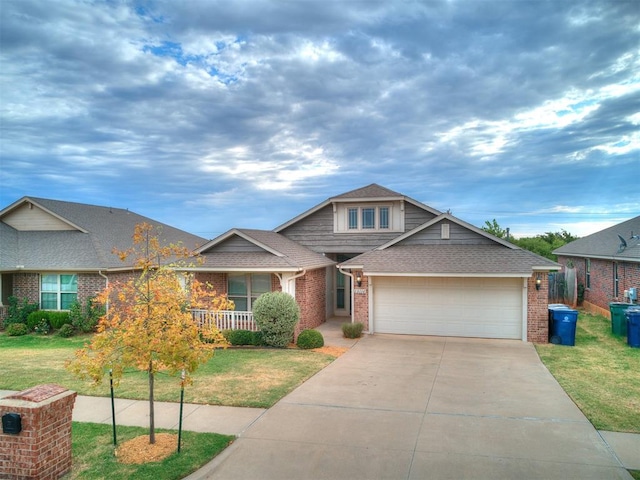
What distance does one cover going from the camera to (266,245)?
17.1 metres

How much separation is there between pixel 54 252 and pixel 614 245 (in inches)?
969

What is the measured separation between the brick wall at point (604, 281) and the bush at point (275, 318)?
44.5ft

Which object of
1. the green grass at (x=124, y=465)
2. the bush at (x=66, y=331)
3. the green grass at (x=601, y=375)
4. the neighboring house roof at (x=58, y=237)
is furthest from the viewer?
the neighboring house roof at (x=58, y=237)

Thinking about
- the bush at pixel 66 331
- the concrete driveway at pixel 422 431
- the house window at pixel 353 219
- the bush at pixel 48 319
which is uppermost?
the house window at pixel 353 219

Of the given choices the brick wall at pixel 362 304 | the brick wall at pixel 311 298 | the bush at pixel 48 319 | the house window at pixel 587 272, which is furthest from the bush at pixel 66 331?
the house window at pixel 587 272

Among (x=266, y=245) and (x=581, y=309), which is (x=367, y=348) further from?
(x=581, y=309)

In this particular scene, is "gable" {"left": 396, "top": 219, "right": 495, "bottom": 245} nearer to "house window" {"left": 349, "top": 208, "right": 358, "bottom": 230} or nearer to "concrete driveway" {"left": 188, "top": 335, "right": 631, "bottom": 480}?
"house window" {"left": 349, "top": 208, "right": 358, "bottom": 230}

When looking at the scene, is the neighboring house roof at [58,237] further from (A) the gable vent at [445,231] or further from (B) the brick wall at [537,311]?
(B) the brick wall at [537,311]

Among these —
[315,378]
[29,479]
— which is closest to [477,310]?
[315,378]

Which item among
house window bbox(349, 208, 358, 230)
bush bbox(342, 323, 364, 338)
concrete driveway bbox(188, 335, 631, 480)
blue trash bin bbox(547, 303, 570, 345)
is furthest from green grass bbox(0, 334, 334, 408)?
house window bbox(349, 208, 358, 230)

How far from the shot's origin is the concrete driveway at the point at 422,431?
20.7 ft

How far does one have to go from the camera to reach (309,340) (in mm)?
14727

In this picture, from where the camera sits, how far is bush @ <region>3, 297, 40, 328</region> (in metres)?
18.5

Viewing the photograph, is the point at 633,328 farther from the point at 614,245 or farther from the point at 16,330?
the point at 16,330
